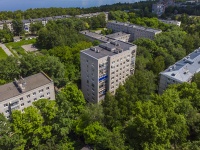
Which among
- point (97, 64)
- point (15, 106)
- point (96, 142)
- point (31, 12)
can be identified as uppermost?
point (31, 12)

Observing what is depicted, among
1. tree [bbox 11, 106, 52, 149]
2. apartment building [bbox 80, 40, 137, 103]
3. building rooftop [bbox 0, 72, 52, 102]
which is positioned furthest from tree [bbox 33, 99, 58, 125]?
apartment building [bbox 80, 40, 137, 103]

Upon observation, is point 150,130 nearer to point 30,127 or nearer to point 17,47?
point 30,127

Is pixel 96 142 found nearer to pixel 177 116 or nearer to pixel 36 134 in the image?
pixel 36 134

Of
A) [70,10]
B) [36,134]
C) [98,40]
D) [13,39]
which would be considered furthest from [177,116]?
[70,10]

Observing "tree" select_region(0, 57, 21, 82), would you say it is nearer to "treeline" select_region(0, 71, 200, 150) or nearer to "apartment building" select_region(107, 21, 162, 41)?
"treeline" select_region(0, 71, 200, 150)

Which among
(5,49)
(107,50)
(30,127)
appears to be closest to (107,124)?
(30,127)
